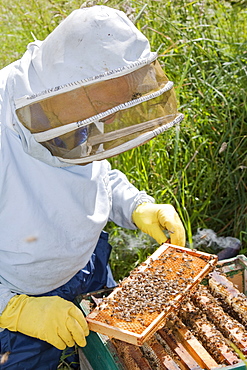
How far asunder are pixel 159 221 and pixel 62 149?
3.46 ft

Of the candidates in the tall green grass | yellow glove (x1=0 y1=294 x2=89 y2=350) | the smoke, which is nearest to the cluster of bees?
yellow glove (x1=0 y1=294 x2=89 y2=350)

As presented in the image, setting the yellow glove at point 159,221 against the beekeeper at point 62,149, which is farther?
the yellow glove at point 159,221

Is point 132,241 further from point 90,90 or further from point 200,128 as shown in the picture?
point 90,90

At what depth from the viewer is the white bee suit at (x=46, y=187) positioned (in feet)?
7.36

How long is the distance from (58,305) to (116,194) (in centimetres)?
99

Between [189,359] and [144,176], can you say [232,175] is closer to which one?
[144,176]

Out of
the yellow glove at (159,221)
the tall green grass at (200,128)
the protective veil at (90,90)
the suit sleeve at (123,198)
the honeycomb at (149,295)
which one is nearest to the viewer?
the protective veil at (90,90)

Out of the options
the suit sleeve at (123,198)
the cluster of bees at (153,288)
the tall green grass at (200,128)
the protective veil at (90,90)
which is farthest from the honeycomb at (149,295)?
the tall green grass at (200,128)

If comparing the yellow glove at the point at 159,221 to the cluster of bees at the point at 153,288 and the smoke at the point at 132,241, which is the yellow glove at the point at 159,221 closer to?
the cluster of bees at the point at 153,288

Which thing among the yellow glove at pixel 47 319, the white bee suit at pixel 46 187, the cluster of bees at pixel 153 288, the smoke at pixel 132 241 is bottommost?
the smoke at pixel 132 241

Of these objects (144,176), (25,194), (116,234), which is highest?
(25,194)

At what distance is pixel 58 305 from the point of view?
255 centimetres

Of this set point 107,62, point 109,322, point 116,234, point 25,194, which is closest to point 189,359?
point 109,322

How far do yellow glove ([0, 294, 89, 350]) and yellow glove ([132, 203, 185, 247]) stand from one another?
86cm
